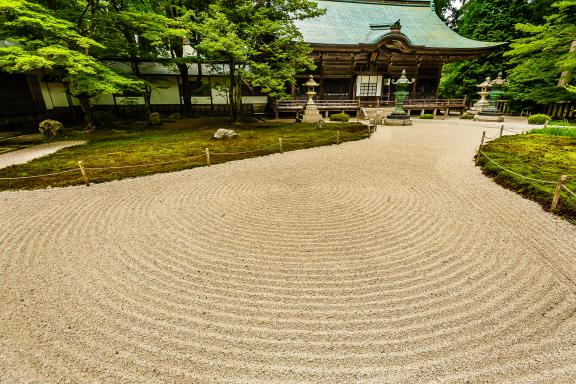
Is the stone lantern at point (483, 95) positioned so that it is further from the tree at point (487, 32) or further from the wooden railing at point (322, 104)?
the wooden railing at point (322, 104)

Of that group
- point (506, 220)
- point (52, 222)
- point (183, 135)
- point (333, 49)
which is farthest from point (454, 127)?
point (52, 222)

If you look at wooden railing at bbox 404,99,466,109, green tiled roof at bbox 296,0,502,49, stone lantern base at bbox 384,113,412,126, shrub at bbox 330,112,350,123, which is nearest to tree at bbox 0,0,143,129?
shrub at bbox 330,112,350,123

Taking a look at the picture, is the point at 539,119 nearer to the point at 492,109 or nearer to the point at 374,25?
the point at 492,109

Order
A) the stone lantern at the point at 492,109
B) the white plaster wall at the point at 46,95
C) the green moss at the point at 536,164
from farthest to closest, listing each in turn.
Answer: the stone lantern at the point at 492,109 → the white plaster wall at the point at 46,95 → the green moss at the point at 536,164

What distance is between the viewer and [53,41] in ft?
38.0

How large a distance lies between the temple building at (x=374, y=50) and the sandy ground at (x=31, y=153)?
52.3 ft

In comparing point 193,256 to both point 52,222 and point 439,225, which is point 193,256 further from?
point 439,225

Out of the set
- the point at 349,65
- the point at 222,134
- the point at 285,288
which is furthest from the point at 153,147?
the point at 349,65

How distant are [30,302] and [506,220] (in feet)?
27.2

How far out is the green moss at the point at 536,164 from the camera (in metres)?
6.12

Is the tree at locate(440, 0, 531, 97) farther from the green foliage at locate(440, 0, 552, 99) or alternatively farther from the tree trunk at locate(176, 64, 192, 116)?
the tree trunk at locate(176, 64, 192, 116)

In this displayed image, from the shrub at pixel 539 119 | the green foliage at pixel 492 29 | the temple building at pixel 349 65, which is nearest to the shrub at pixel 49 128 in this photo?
the temple building at pixel 349 65

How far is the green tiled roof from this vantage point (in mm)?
21938

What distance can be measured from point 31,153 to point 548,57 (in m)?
27.4
